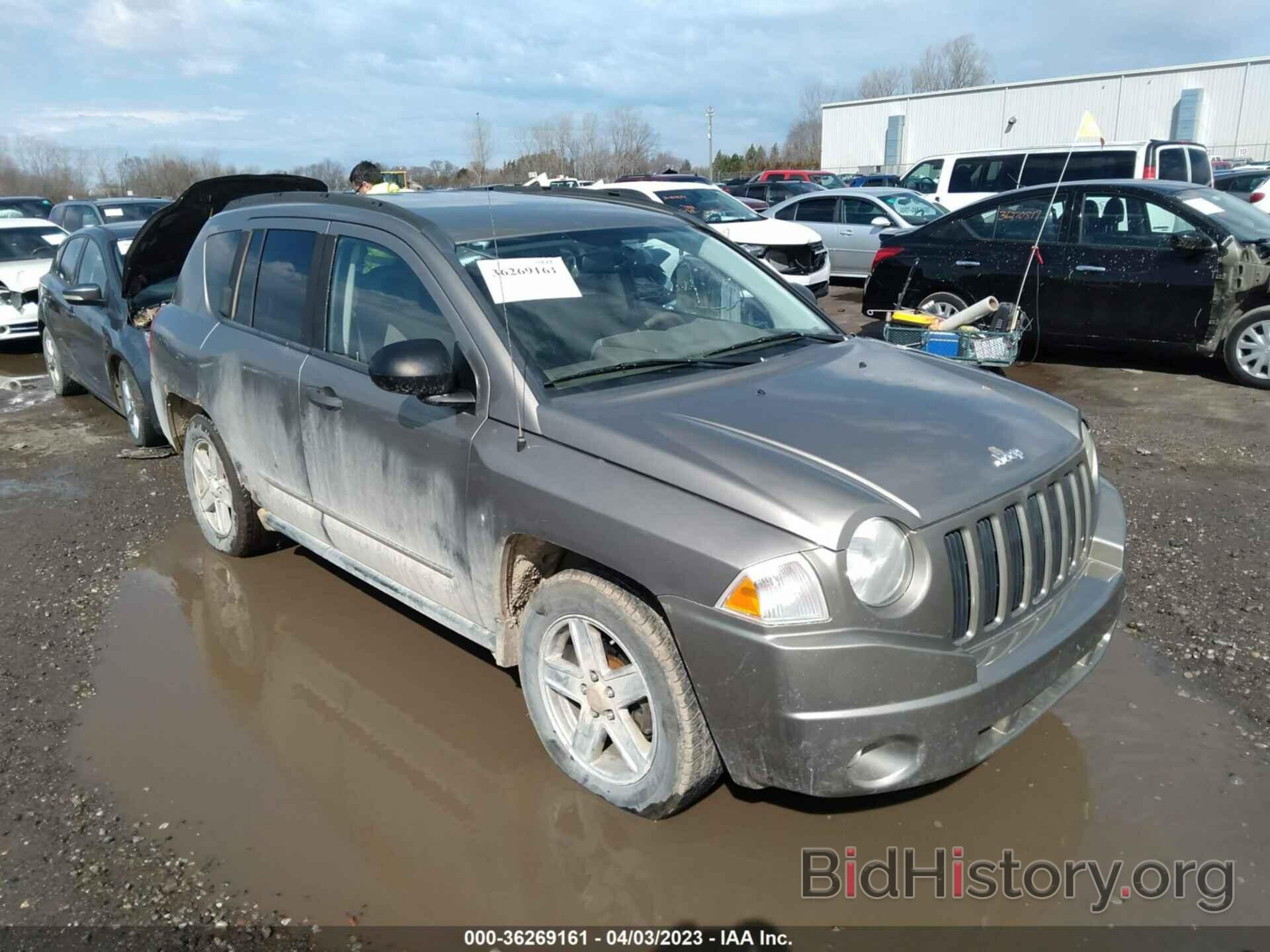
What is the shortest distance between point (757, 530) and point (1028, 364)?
807cm

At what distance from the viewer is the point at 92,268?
8.26m

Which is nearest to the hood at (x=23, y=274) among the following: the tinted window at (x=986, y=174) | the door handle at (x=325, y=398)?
the door handle at (x=325, y=398)

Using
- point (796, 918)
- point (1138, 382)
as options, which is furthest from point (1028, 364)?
point (796, 918)

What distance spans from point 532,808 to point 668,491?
124 centimetres

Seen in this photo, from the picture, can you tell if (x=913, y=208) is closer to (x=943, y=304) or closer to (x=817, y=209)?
(x=817, y=209)

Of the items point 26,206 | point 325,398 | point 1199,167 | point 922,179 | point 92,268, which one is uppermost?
point 922,179

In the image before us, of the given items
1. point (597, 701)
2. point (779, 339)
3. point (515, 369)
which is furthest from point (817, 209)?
point (597, 701)

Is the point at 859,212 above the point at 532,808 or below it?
above

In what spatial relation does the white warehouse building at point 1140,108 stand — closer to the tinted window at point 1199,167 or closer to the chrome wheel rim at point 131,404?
the tinted window at point 1199,167

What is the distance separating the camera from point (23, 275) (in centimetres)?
1202

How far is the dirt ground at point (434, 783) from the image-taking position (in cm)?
279

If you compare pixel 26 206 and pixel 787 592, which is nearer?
pixel 787 592

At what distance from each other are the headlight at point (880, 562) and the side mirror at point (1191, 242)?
23.1ft

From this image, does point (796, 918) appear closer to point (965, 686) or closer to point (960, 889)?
point (960, 889)
